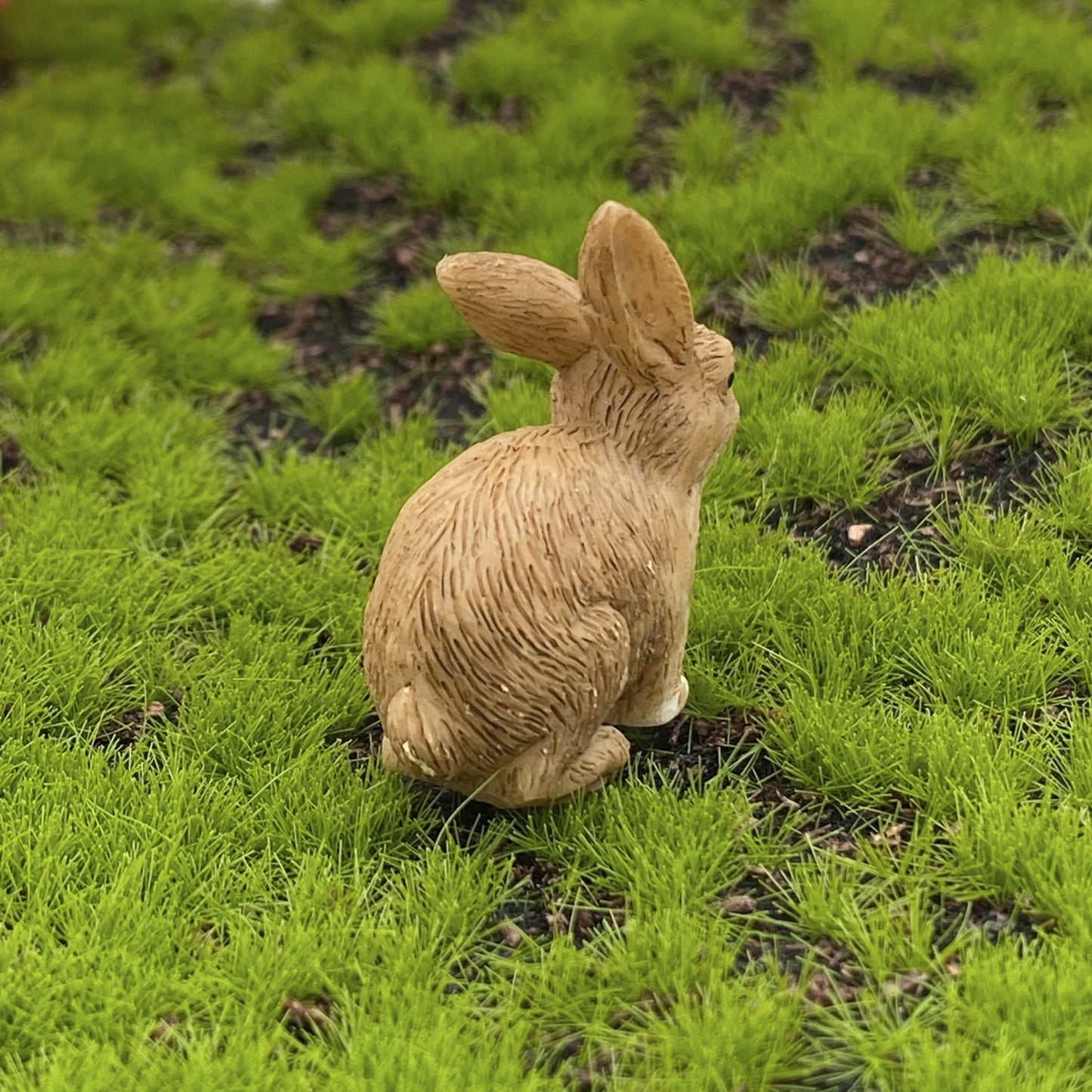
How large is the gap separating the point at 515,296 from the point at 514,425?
1279 millimetres

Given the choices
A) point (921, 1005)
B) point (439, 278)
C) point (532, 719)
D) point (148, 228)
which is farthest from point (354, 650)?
point (148, 228)

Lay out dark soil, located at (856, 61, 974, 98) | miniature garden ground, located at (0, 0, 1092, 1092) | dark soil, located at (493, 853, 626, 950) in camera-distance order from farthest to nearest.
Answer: dark soil, located at (856, 61, 974, 98) < dark soil, located at (493, 853, 626, 950) < miniature garden ground, located at (0, 0, 1092, 1092)

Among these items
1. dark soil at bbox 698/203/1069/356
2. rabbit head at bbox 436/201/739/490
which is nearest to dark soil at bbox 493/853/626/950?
rabbit head at bbox 436/201/739/490

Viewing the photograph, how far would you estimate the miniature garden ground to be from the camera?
2.01m

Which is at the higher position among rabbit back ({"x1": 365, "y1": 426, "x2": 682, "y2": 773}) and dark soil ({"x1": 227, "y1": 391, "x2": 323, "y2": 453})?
rabbit back ({"x1": 365, "y1": 426, "x2": 682, "y2": 773})

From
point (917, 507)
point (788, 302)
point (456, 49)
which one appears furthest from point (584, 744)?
point (456, 49)

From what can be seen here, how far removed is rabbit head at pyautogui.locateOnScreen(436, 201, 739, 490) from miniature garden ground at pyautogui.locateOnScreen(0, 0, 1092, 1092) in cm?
64

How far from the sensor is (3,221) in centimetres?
449

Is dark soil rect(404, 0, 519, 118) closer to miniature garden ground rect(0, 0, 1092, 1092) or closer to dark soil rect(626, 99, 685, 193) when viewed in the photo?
miniature garden ground rect(0, 0, 1092, 1092)

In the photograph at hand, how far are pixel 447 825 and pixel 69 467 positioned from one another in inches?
67.4

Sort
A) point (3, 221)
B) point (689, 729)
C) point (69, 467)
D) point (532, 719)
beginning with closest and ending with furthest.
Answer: point (532, 719) → point (689, 729) → point (69, 467) → point (3, 221)

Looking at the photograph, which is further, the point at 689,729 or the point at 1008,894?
the point at 689,729

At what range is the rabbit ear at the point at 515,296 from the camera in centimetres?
210

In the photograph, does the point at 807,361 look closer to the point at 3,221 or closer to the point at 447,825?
the point at 447,825
